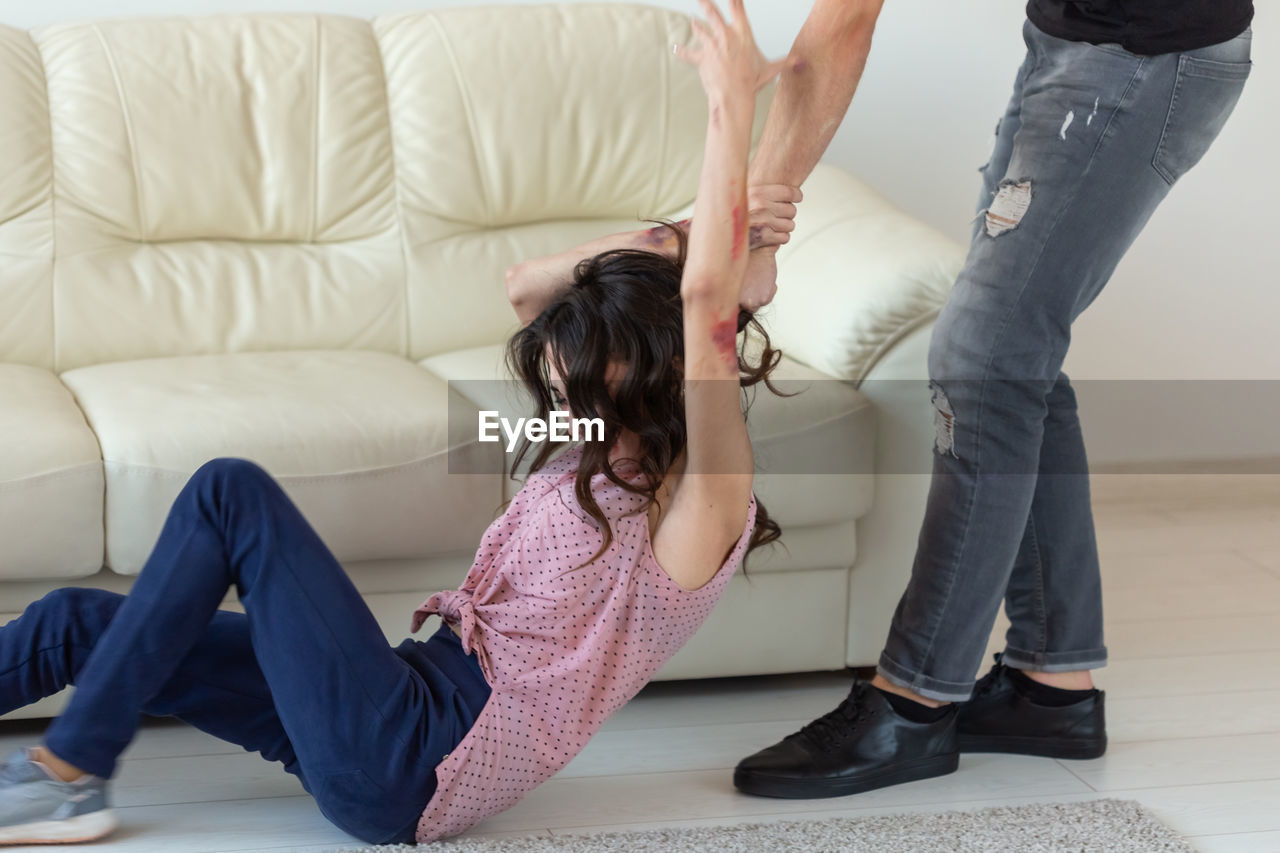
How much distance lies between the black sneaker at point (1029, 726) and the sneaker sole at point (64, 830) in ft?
3.42

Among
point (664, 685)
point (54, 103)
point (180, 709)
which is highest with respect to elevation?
point (54, 103)

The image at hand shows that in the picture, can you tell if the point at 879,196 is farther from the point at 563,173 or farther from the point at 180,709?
the point at 180,709

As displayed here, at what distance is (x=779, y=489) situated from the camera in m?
1.84

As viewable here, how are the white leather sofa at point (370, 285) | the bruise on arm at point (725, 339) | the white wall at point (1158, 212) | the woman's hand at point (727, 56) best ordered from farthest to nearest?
the white wall at point (1158, 212) → the white leather sofa at point (370, 285) → the bruise on arm at point (725, 339) → the woman's hand at point (727, 56)

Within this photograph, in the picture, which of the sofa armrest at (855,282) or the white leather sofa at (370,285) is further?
the sofa armrest at (855,282)

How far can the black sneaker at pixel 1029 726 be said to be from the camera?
178cm

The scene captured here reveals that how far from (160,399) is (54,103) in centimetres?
70

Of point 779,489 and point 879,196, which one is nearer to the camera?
point 779,489

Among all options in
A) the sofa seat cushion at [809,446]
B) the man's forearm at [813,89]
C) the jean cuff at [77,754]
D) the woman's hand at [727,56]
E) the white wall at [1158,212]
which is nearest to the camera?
the woman's hand at [727,56]

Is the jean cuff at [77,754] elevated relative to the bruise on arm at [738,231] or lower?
lower

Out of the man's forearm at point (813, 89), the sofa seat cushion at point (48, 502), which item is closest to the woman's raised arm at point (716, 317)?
the man's forearm at point (813, 89)

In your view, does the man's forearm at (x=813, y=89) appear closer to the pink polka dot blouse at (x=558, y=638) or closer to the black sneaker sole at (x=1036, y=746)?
the pink polka dot blouse at (x=558, y=638)

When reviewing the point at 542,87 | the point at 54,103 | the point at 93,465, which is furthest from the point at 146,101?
the point at 93,465

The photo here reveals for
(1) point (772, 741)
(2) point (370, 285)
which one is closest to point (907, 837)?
(1) point (772, 741)
